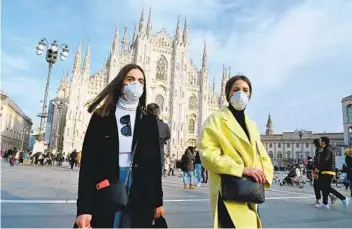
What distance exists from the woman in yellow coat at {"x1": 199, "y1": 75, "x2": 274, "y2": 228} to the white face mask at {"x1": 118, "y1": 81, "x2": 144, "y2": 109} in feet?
1.93

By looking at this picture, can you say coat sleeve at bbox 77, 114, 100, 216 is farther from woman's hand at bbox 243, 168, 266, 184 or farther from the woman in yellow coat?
woman's hand at bbox 243, 168, 266, 184

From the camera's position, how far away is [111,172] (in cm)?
187

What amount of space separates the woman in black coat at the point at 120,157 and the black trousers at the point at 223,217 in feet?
1.49

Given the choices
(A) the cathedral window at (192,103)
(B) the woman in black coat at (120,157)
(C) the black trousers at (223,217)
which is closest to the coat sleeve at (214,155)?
(C) the black trousers at (223,217)

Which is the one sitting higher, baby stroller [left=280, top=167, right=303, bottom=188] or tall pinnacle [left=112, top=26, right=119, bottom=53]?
tall pinnacle [left=112, top=26, right=119, bottom=53]

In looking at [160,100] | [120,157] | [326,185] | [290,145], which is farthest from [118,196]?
[290,145]

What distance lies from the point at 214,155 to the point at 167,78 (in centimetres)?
4167

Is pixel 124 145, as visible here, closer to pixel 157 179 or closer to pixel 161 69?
pixel 157 179

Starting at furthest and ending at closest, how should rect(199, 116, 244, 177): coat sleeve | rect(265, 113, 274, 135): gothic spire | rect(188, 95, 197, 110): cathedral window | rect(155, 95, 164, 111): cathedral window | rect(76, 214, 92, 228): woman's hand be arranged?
1. rect(265, 113, 274, 135): gothic spire
2. rect(188, 95, 197, 110): cathedral window
3. rect(155, 95, 164, 111): cathedral window
4. rect(199, 116, 244, 177): coat sleeve
5. rect(76, 214, 92, 228): woman's hand

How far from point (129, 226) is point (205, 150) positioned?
0.77 m

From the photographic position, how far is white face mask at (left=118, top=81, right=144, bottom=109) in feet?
7.02

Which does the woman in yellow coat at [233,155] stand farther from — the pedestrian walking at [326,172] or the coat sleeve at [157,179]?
the pedestrian walking at [326,172]

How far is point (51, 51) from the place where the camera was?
1502cm

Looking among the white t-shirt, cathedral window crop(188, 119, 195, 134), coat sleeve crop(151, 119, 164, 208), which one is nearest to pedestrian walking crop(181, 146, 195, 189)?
coat sleeve crop(151, 119, 164, 208)
